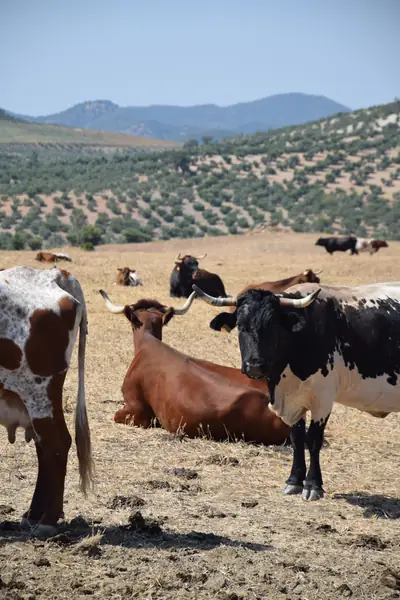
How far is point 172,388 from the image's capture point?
10070 millimetres

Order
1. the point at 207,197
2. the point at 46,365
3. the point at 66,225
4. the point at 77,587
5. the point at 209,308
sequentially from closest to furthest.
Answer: the point at 77,587
the point at 46,365
the point at 209,308
the point at 66,225
the point at 207,197

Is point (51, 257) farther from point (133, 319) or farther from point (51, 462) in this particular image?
point (51, 462)

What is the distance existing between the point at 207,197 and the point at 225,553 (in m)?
62.1

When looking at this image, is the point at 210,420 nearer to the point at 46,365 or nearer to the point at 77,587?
the point at 46,365

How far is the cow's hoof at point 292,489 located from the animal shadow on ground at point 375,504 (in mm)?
300

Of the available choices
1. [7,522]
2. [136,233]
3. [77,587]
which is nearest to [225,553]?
[77,587]

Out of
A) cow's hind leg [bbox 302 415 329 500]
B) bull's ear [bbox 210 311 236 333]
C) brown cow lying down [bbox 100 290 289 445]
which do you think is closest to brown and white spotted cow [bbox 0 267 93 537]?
cow's hind leg [bbox 302 415 329 500]

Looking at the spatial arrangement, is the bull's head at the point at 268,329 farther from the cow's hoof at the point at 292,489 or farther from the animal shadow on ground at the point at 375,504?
the animal shadow on ground at the point at 375,504

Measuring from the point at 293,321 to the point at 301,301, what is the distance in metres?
0.18

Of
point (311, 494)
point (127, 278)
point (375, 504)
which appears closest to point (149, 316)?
point (311, 494)

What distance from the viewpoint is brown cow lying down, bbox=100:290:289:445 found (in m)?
9.45

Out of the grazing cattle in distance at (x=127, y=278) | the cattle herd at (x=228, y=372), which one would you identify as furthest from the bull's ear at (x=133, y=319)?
the grazing cattle in distance at (x=127, y=278)

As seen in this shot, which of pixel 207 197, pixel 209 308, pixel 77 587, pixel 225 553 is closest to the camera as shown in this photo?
pixel 77 587

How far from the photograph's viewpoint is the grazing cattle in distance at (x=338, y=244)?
123 feet
